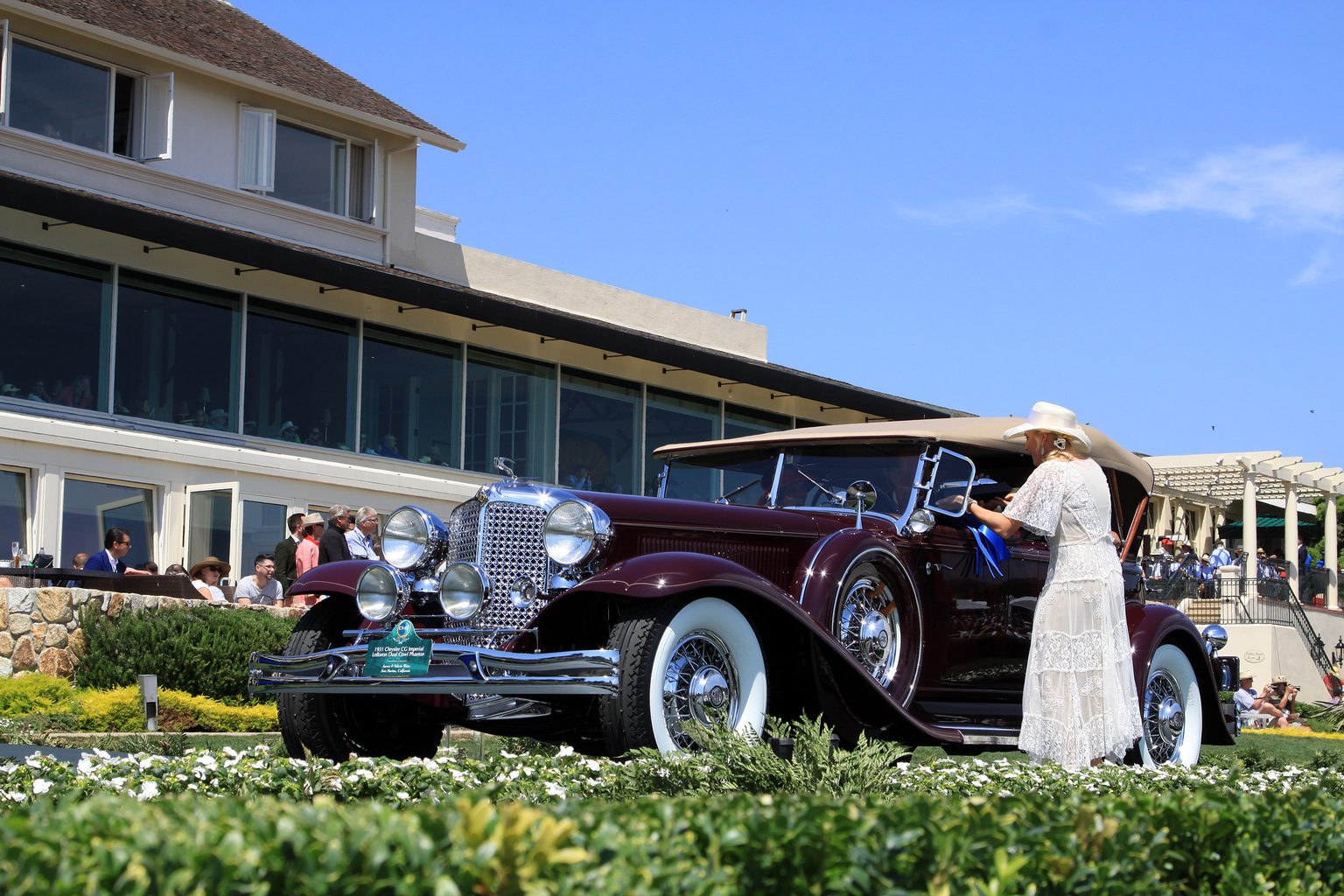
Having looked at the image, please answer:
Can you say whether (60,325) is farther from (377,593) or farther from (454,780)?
(454,780)

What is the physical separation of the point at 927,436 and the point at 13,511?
427 inches

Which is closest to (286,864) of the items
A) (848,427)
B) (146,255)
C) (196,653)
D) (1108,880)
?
(1108,880)

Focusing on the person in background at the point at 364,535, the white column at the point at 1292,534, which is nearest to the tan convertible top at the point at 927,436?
the person in background at the point at 364,535

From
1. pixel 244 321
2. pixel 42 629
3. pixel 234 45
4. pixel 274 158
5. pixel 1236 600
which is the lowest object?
pixel 1236 600

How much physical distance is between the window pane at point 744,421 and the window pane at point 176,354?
8848mm

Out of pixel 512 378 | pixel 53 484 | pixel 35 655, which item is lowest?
pixel 35 655

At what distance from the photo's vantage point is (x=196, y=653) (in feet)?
35.5

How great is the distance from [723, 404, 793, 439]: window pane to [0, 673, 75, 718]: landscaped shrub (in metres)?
14.0

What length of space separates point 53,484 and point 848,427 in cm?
1015

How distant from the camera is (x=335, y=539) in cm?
1191

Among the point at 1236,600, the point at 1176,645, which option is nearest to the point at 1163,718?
the point at 1176,645

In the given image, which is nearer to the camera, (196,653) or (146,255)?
(196,653)

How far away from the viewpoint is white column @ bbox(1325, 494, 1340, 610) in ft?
123

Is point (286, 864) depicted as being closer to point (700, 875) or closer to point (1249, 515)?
point (700, 875)
